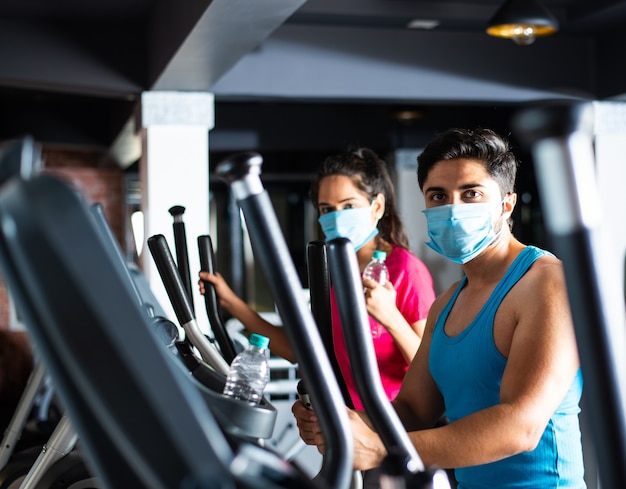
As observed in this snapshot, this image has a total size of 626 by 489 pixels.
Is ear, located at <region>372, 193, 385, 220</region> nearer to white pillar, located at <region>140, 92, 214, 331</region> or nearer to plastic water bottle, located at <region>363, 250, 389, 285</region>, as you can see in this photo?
plastic water bottle, located at <region>363, 250, 389, 285</region>

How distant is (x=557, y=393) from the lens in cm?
127

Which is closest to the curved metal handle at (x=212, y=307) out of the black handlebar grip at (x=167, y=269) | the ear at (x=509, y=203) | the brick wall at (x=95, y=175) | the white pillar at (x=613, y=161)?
the black handlebar grip at (x=167, y=269)

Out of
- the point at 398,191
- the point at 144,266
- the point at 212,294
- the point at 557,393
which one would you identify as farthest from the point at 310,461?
the point at 398,191

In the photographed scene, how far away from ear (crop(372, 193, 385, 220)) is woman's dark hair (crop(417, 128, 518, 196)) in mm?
920

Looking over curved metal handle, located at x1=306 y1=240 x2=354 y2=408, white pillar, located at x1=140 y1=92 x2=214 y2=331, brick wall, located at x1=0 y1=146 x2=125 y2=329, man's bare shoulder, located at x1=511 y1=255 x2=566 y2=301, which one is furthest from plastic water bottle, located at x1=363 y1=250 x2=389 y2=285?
brick wall, located at x1=0 y1=146 x2=125 y2=329

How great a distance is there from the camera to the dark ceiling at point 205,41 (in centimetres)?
448

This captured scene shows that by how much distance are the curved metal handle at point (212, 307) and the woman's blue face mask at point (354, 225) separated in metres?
0.48

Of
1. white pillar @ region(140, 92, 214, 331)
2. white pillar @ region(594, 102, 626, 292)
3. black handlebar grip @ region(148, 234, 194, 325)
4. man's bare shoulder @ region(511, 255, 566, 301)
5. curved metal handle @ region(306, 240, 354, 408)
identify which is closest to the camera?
curved metal handle @ region(306, 240, 354, 408)

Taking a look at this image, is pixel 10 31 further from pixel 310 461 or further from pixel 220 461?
pixel 220 461

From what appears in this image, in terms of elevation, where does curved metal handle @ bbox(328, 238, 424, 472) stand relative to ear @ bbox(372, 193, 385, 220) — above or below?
below

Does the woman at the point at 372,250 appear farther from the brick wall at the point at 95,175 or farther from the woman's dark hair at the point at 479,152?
the brick wall at the point at 95,175

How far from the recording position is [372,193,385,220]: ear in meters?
2.62

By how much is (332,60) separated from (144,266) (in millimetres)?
1746

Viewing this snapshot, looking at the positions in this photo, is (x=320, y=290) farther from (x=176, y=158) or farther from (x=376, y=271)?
(x=176, y=158)
